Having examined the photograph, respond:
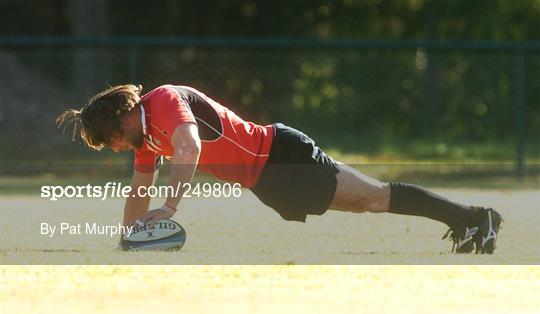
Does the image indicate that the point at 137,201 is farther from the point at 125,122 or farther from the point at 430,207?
the point at 430,207

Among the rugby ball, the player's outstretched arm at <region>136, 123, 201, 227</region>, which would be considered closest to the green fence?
the rugby ball

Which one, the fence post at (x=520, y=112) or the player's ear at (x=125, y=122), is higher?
the player's ear at (x=125, y=122)

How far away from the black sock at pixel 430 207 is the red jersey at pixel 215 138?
85cm

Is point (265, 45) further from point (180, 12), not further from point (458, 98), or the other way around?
point (180, 12)

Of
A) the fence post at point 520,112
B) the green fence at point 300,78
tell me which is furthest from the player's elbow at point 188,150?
the fence post at point 520,112

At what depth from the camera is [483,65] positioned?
1608cm

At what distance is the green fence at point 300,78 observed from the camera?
1536 centimetres

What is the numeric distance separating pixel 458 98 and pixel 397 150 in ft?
4.14

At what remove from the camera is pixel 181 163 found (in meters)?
6.44

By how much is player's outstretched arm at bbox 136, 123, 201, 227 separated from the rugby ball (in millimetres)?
79

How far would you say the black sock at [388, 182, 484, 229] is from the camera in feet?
22.9
